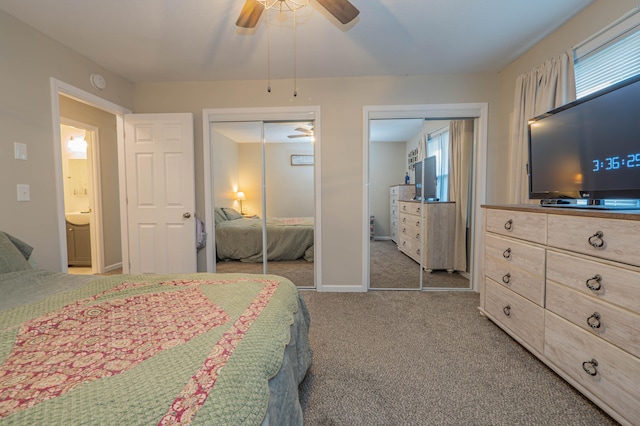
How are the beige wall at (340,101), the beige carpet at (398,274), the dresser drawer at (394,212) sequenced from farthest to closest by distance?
1. the dresser drawer at (394,212)
2. the beige carpet at (398,274)
3. the beige wall at (340,101)

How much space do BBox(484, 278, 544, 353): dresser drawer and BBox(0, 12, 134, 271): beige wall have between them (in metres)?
3.87

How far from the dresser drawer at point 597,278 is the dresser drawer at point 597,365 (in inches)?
9.0

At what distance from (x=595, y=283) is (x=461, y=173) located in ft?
7.05

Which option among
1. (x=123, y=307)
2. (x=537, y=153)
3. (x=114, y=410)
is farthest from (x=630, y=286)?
(x=123, y=307)

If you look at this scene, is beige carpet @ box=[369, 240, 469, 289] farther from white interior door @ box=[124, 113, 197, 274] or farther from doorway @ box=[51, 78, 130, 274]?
doorway @ box=[51, 78, 130, 274]

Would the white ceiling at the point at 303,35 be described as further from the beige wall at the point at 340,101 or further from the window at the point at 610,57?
the window at the point at 610,57

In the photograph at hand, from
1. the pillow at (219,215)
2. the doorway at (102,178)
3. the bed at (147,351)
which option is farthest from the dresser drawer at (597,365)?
the doorway at (102,178)

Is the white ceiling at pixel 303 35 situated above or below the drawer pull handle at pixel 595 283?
above

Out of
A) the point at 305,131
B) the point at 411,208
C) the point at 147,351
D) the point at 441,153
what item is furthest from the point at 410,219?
the point at 147,351

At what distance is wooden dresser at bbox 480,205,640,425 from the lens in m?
1.23

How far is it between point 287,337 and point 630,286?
160cm

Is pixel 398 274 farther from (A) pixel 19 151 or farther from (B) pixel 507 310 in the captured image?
(A) pixel 19 151

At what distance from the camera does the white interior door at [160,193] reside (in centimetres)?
313

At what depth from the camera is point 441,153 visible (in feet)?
10.8
